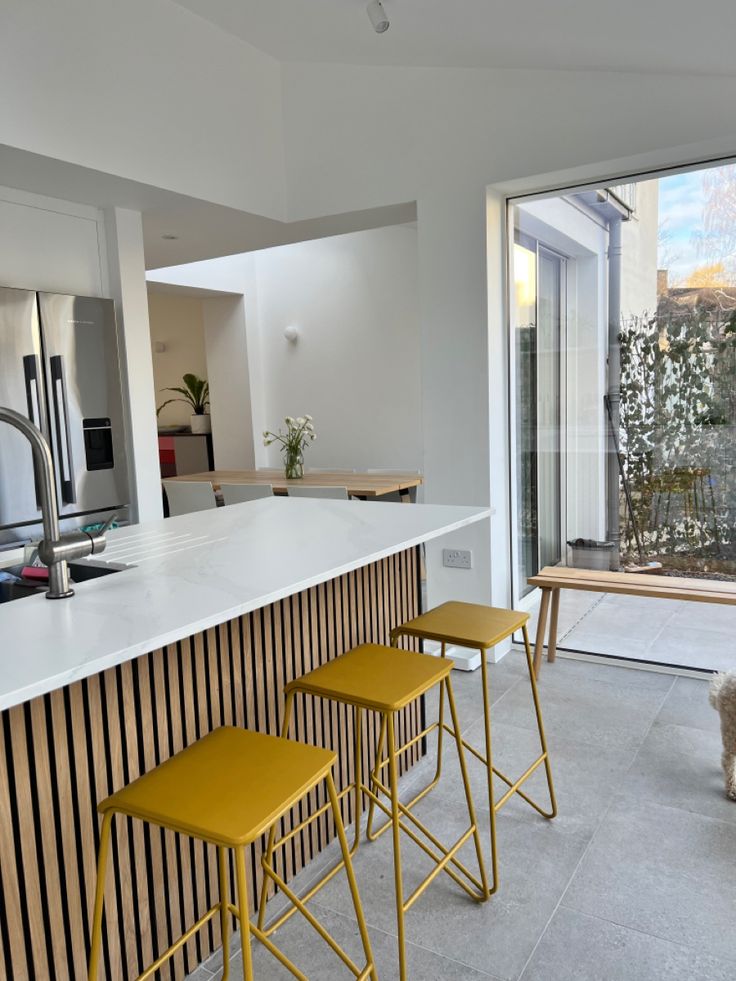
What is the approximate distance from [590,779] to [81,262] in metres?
3.29

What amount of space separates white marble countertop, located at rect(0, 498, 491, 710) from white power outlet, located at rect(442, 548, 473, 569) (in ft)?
4.02

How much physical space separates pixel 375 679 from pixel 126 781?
0.64 metres

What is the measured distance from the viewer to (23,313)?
330 cm

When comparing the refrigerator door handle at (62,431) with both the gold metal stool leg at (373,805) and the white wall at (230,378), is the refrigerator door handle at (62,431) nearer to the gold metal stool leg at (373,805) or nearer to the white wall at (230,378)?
the gold metal stool leg at (373,805)

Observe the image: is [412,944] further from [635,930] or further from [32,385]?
[32,385]

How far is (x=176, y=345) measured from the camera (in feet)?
33.0

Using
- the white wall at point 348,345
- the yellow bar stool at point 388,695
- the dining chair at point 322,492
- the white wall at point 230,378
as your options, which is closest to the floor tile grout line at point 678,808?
the yellow bar stool at point 388,695

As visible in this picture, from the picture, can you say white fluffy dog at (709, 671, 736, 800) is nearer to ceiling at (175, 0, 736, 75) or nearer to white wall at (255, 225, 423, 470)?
ceiling at (175, 0, 736, 75)

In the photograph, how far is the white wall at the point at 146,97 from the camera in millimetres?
2783

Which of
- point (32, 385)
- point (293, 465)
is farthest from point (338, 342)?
point (32, 385)

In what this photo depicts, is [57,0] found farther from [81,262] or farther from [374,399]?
[374,399]

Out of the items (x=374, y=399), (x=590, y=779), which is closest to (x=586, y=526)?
(x=590, y=779)

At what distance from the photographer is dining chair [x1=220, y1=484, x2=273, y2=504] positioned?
514 centimetres

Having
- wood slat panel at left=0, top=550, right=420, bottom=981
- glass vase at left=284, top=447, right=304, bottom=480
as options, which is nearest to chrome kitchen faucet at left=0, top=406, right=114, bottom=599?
wood slat panel at left=0, top=550, right=420, bottom=981
